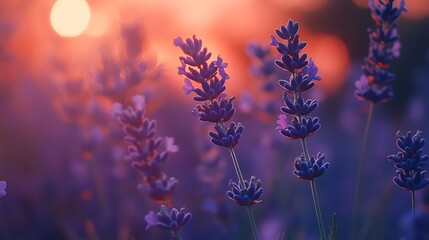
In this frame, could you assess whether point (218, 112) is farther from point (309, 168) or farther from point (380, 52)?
point (380, 52)

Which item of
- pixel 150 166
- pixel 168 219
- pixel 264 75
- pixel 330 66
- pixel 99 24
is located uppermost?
pixel 99 24

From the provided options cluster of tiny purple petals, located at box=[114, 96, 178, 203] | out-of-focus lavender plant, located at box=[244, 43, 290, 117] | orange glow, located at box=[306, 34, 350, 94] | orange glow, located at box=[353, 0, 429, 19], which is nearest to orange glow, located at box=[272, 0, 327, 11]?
orange glow, located at box=[353, 0, 429, 19]

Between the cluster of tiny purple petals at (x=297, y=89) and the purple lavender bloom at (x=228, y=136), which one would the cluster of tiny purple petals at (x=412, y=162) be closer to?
the cluster of tiny purple petals at (x=297, y=89)

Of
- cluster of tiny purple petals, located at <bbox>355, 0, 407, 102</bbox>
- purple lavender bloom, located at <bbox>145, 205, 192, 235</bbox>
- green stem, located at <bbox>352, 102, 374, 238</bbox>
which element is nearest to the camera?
purple lavender bloom, located at <bbox>145, 205, 192, 235</bbox>

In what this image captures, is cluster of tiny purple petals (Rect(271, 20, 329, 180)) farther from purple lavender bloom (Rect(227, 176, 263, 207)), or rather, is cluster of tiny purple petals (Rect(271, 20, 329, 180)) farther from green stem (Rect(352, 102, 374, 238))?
green stem (Rect(352, 102, 374, 238))

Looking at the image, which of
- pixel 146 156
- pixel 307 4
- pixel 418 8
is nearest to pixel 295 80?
pixel 146 156

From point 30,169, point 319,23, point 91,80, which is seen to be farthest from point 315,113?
A: point 319,23
